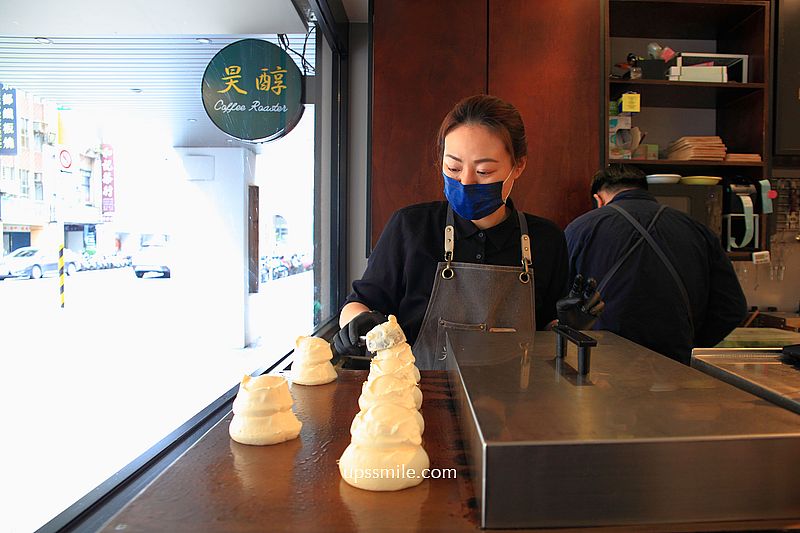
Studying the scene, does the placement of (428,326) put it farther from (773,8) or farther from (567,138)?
(773,8)

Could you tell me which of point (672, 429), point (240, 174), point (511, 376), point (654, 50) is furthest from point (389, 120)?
point (672, 429)

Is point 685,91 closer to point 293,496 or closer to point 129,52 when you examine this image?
point 129,52

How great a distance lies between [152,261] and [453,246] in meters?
0.86

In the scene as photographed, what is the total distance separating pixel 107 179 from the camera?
1.22 m

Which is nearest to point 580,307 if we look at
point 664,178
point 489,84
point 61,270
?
point 61,270

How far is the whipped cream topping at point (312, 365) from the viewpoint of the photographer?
107 cm

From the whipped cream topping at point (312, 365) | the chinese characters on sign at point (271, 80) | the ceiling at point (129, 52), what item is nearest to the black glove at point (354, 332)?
the whipped cream topping at point (312, 365)

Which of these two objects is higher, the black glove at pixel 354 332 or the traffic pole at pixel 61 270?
the traffic pole at pixel 61 270

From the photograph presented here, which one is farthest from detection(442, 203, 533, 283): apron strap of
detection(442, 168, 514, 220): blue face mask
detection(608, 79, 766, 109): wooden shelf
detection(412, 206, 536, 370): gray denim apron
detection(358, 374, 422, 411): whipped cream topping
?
detection(608, 79, 766, 109): wooden shelf

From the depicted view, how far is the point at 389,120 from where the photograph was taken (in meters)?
2.62

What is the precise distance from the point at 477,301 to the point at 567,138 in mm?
1452

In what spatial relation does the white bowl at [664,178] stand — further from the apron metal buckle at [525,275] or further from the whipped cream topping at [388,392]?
the whipped cream topping at [388,392]

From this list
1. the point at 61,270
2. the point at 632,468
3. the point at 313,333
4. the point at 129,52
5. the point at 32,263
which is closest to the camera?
the point at 632,468

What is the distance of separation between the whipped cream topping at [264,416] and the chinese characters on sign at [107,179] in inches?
25.6
